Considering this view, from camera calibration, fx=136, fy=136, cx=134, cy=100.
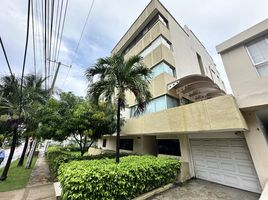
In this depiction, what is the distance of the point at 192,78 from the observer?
364 inches

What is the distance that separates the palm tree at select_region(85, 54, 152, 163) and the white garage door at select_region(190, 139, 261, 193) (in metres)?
5.02

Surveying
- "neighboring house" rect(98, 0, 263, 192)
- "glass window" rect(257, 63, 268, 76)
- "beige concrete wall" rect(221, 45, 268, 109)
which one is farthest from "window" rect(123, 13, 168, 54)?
"glass window" rect(257, 63, 268, 76)

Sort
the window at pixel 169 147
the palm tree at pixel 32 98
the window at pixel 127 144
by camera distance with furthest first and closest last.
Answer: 1. the window at pixel 127 144
2. the palm tree at pixel 32 98
3. the window at pixel 169 147

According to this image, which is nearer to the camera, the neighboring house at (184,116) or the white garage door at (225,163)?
the neighboring house at (184,116)

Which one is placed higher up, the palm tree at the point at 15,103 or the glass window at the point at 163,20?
the glass window at the point at 163,20

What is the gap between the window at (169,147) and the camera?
9.99 m

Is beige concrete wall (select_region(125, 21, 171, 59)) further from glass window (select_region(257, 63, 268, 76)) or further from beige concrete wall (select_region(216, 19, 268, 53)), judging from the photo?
glass window (select_region(257, 63, 268, 76))

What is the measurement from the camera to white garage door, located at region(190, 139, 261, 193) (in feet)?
22.2

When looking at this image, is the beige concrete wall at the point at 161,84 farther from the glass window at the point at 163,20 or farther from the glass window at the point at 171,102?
the glass window at the point at 163,20

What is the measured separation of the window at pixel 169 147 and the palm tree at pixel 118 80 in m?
4.69

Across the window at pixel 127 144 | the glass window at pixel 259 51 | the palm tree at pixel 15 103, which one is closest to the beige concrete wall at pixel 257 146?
the glass window at pixel 259 51

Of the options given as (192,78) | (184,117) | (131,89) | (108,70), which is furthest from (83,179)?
(192,78)

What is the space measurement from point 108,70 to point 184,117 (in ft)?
16.1

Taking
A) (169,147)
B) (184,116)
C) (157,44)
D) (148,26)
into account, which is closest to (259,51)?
(184,116)
